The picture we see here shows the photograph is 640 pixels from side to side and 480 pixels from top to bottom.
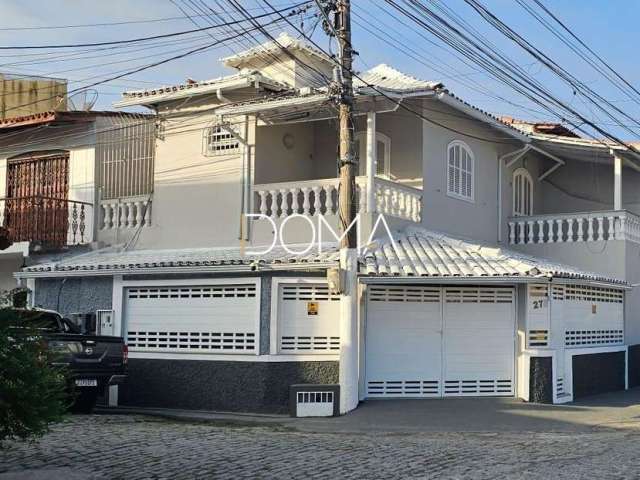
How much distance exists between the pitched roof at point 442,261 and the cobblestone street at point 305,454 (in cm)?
285

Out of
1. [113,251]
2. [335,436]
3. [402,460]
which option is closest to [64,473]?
[402,460]

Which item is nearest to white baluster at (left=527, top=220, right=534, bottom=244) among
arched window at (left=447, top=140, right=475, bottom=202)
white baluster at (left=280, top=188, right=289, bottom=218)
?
arched window at (left=447, top=140, right=475, bottom=202)

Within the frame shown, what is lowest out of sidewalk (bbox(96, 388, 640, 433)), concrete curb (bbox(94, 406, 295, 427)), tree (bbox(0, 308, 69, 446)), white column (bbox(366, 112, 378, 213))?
concrete curb (bbox(94, 406, 295, 427))

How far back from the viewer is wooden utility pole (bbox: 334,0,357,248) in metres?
13.3

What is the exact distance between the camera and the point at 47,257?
18328 mm

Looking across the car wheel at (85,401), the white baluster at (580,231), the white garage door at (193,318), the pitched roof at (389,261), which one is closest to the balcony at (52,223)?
the pitched roof at (389,261)

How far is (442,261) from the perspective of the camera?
14461mm

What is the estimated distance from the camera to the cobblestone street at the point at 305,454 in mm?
8648

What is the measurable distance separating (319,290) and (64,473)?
6510mm

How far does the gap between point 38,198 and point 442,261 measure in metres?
8.93

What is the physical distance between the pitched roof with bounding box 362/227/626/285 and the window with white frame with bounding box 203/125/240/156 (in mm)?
3676

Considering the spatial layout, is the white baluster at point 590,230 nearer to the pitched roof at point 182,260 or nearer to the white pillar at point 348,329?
the pitched roof at point 182,260

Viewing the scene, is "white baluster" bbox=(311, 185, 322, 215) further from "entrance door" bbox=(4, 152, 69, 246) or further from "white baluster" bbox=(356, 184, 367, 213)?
"entrance door" bbox=(4, 152, 69, 246)

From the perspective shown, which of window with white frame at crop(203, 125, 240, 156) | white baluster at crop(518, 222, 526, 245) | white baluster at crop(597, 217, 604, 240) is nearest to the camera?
window with white frame at crop(203, 125, 240, 156)
